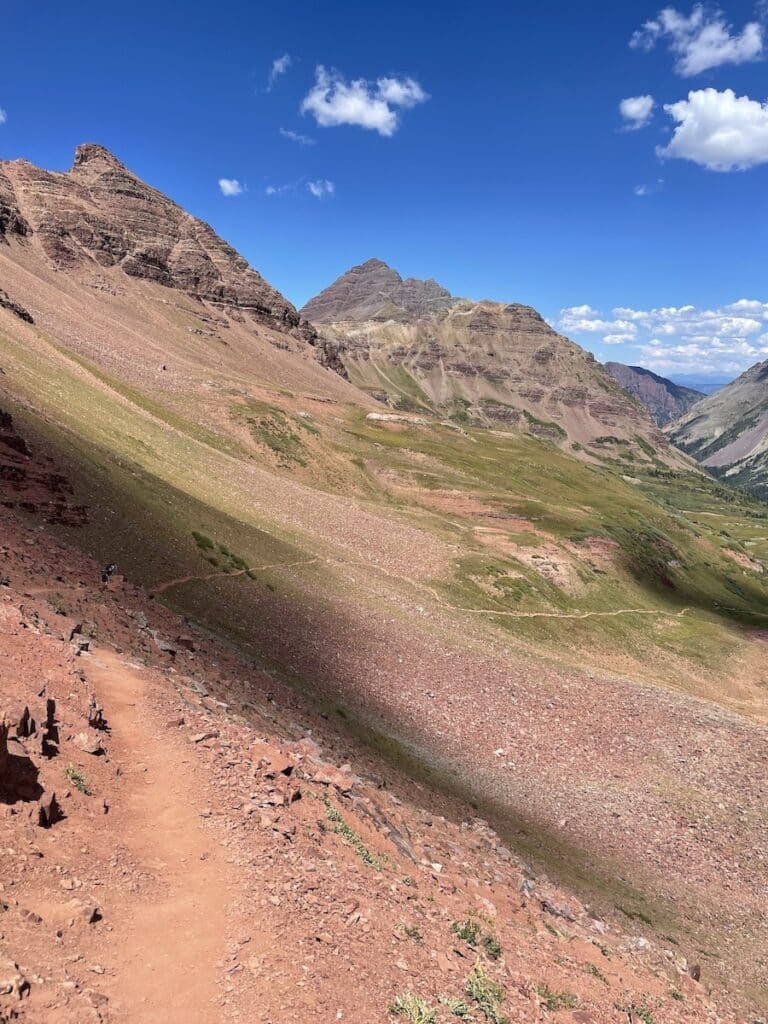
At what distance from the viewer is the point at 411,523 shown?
223ft

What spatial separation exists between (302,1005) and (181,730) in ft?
23.6

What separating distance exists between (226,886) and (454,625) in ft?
113

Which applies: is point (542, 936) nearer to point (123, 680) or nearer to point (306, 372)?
point (123, 680)

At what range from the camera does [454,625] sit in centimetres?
4369

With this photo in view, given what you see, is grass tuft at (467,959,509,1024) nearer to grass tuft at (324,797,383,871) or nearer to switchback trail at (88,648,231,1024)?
grass tuft at (324,797,383,871)

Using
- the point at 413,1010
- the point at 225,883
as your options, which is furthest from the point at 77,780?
the point at 413,1010

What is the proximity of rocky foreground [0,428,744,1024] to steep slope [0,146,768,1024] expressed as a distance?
407mm

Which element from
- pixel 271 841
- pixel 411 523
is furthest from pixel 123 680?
pixel 411 523

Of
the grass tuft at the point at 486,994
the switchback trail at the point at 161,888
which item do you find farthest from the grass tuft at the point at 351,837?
the switchback trail at the point at 161,888

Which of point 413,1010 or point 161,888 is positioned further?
point 161,888

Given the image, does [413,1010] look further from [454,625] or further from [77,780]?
[454,625]

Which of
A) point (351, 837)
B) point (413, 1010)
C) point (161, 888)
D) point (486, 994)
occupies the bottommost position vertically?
point (486, 994)

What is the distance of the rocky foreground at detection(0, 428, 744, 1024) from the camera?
8.34 m

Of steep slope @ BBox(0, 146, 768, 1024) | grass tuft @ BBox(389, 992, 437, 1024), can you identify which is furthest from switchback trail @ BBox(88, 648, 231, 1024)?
grass tuft @ BBox(389, 992, 437, 1024)
